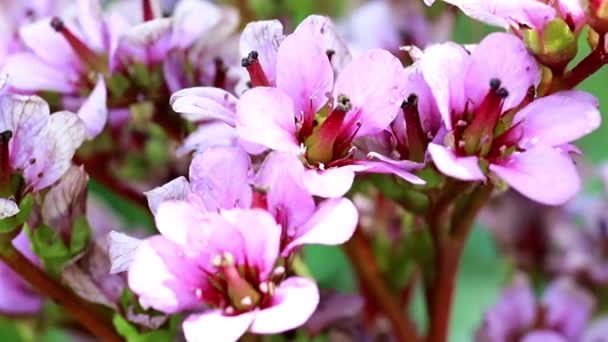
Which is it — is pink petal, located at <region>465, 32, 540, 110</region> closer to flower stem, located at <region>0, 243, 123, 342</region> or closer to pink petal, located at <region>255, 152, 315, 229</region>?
pink petal, located at <region>255, 152, 315, 229</region>

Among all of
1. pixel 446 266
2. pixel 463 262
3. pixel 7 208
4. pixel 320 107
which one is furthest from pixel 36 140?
pixel 463 262

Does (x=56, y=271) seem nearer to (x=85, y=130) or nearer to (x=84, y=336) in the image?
(x=85, y=130)

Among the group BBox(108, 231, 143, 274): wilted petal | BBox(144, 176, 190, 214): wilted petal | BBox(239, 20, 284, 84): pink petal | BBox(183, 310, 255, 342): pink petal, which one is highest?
BBox(239, 20, 284, 84): pink petal

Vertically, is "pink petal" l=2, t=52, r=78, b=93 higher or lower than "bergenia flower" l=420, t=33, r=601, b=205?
lower

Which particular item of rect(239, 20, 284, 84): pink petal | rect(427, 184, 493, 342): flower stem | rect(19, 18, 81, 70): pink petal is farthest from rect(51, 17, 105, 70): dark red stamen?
rect(427, 184, 493, 342): flower stem

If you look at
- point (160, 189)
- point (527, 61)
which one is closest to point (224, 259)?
point (160, 189)

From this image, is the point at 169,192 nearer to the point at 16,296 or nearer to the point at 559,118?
the point at 559,118

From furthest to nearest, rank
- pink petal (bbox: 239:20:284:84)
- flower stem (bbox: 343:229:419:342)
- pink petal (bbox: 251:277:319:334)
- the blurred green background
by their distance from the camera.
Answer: the blurred green background < flower stem (bbox: 343:229:419:342) < pink petal (bbox: 239:20:284:84) < pink petal (bbox: 251:277:319:334)

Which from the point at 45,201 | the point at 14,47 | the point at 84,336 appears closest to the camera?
the point at 45,201
